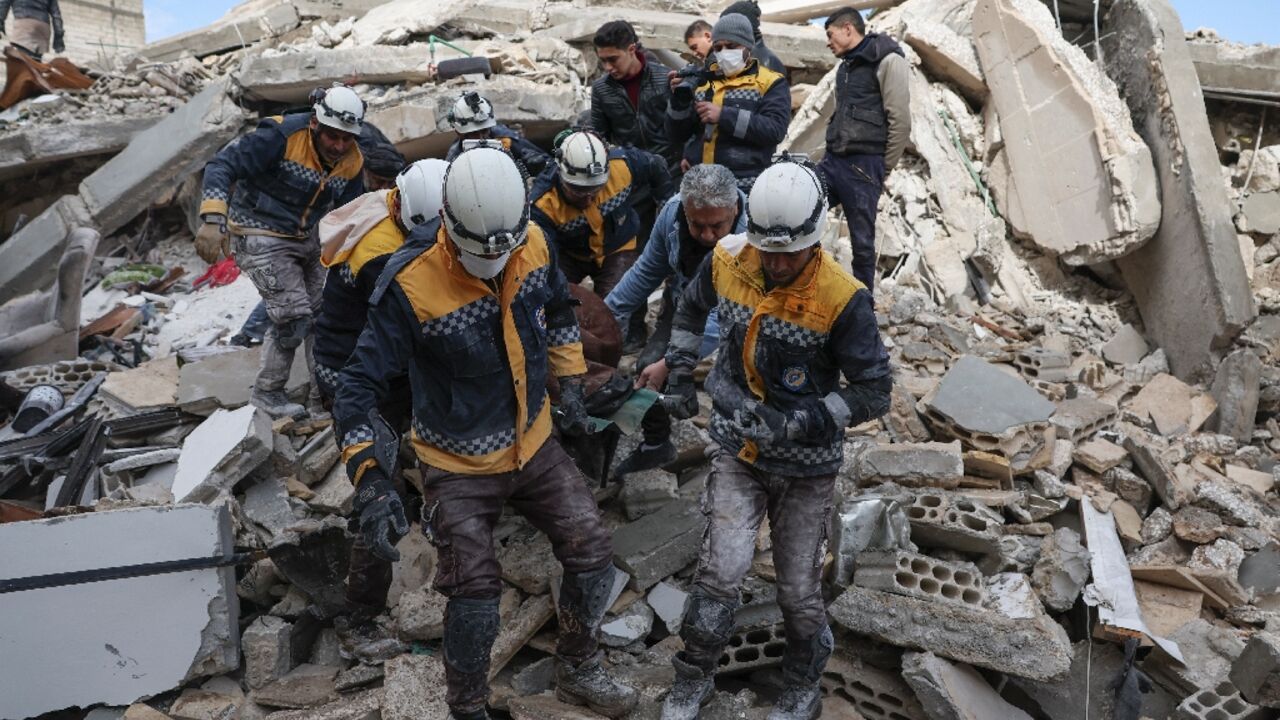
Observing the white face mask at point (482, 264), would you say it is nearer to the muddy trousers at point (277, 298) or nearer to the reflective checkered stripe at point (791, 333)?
the reflective checkered stripe at point (791, 333)

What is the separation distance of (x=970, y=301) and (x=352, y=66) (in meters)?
6.37

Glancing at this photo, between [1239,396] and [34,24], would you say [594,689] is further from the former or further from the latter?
[34,24]

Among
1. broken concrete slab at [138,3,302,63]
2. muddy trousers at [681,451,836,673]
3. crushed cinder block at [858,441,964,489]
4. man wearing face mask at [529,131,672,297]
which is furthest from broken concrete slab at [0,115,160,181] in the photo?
muddy trousers at [681,451,836,673]

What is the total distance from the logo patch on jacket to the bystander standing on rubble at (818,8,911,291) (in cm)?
281

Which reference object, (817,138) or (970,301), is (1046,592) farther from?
(817,138)

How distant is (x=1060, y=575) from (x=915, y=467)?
0.82 meters

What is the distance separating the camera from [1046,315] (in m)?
7.47

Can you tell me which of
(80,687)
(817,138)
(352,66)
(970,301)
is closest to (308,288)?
(80,687)

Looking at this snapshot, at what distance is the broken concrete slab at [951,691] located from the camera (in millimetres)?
3047

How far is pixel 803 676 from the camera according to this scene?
3.15 meters

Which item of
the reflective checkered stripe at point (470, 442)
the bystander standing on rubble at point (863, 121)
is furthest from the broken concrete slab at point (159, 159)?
the reflective checkered stripe at point (470, 442)

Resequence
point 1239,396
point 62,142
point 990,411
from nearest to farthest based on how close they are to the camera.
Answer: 1. point 990,411
2. point 1239,396
3. point 62,142

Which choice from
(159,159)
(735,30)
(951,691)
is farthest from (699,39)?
(159,159)

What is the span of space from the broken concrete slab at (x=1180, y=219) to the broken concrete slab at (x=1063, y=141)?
0.21 m
